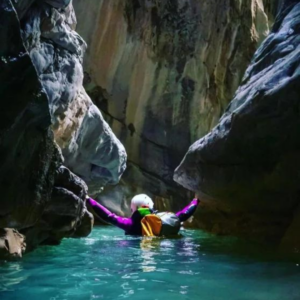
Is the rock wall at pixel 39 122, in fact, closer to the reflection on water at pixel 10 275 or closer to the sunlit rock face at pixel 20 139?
the sunlit rock face at pixel 20 139

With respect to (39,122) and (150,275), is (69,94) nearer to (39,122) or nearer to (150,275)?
(39,122)

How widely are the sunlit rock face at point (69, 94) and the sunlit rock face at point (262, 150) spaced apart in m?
2.26

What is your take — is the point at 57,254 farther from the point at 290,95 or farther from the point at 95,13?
the point at 95,13

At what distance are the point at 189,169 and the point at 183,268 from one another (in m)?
3.70

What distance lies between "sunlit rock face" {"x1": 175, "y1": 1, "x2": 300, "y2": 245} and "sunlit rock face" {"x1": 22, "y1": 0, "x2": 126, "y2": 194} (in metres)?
2.26

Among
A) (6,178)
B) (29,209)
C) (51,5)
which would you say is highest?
(51,5)

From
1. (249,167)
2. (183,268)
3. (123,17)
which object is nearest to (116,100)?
(123,17)

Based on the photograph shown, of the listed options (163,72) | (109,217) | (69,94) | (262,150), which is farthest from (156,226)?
(163,72)

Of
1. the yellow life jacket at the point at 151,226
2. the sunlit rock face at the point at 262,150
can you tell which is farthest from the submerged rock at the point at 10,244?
the yellow life jacket at the point at 151,226

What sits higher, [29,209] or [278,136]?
[278,136]

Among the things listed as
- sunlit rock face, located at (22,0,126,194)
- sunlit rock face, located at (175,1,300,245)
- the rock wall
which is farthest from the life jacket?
sunlit rock face, located at (22,0,126,194)

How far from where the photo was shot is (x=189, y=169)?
8000 mm

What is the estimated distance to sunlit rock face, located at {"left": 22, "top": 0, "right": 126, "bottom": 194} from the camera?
15.9 ft

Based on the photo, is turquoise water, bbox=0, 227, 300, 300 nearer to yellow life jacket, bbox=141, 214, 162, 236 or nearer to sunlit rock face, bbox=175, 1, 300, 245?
sunlit rock face, bbox=175, 1, 300, 245
